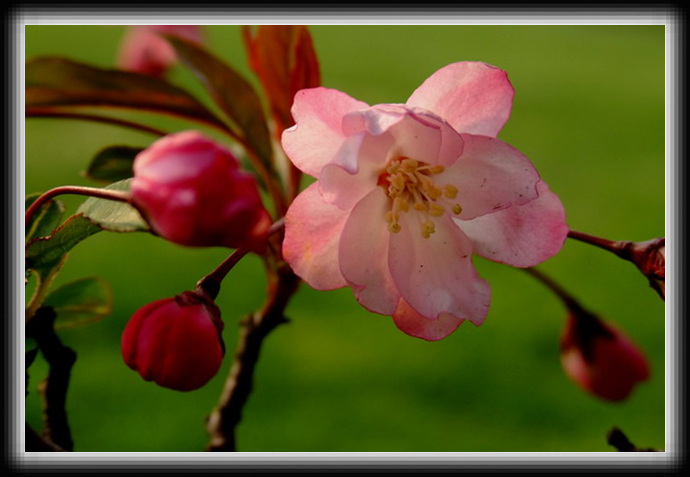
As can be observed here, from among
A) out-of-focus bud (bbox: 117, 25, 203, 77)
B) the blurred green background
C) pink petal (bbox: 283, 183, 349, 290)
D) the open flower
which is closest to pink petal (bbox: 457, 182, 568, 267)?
→ the open flower

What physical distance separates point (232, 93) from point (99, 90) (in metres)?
0.13

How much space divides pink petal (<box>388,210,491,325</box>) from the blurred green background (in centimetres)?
44

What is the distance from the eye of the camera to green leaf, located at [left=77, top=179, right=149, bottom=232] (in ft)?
1.47

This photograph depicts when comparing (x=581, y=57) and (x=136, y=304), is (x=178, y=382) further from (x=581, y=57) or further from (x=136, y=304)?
(x=581, y=57)

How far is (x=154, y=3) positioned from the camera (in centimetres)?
62

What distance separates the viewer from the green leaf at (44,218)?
551 mm

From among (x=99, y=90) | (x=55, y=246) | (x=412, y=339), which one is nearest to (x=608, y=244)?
(x=55, y=246)

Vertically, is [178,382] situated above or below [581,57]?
below

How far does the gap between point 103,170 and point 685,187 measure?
0.52 meters

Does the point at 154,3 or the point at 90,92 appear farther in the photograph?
the point at 90,92

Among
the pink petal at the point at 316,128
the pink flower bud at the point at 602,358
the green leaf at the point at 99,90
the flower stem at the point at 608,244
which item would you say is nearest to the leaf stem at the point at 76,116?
the green leaf at the point at 99,90

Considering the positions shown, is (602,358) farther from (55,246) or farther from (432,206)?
(55,246)

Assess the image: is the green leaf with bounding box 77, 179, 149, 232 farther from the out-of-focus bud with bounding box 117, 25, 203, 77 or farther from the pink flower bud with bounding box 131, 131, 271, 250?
the out-of-focus bud with bounding box 117, 25, 203, 77

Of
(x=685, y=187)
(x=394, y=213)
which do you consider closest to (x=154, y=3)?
(x=394, y=213)
